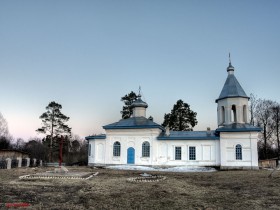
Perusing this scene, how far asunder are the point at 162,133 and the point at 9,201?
2386 centimetres

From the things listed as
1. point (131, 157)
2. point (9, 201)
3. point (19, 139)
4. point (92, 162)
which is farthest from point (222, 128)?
point (19, 139)

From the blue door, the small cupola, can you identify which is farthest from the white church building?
the small cupola

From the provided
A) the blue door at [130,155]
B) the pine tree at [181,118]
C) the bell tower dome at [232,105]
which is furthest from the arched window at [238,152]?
the pine tree at [181,118]

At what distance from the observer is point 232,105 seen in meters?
31.1

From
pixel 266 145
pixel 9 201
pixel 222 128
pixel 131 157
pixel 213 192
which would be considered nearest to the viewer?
pixel 9 201

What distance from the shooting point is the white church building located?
28016 mm

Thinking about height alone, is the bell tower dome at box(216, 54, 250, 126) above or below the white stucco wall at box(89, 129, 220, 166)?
above

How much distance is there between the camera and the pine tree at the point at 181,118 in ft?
158

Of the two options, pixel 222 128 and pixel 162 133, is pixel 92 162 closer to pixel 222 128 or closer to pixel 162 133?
pixel 162 133

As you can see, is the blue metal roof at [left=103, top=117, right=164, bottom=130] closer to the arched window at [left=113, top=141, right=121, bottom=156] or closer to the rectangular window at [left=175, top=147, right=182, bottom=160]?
the arched window at [left=113, top=141, right=121, bottom=156]

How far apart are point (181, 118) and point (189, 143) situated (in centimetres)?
1858

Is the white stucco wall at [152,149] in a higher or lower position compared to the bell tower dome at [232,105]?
lower

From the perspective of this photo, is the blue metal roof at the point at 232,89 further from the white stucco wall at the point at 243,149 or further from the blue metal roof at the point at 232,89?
the white stucco wall at the point at 243,149

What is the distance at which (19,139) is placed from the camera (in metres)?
78.8
